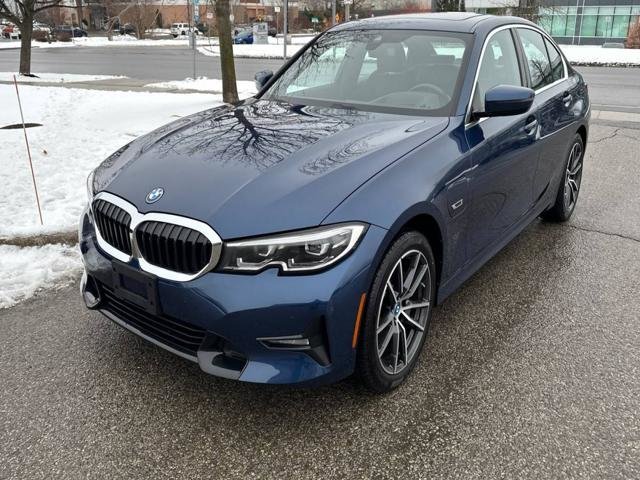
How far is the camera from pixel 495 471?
2.36 meters

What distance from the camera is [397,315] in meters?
2.76

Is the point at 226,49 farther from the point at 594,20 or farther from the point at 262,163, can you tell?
the point at 594,20

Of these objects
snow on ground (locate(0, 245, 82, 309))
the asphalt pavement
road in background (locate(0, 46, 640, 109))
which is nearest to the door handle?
the asphalt pavement

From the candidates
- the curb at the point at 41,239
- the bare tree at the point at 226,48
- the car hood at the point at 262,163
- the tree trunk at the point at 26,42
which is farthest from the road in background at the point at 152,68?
the car hood at the point at 262,163

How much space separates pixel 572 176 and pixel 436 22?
2.20 m

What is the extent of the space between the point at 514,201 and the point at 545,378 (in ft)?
4.25

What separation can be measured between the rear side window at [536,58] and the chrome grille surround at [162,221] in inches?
115

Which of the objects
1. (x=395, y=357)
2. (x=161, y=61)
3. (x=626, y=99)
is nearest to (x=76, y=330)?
(x=395, y=357)

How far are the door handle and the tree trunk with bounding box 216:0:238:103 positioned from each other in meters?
8.40

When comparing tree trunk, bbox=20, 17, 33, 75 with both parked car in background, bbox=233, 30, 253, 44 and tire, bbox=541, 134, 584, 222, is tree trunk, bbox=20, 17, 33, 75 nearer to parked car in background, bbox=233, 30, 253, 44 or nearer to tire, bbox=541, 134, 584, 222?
tire, bbox=541, 134, 584, 222

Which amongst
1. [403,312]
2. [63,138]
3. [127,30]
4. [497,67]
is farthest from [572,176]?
[127,30]

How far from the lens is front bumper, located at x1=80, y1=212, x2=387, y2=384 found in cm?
229

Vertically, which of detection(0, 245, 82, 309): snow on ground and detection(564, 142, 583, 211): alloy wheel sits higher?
detection(564, 142, 583, 211): alloy wheel

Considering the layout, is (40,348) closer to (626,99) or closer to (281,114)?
(281,114)
